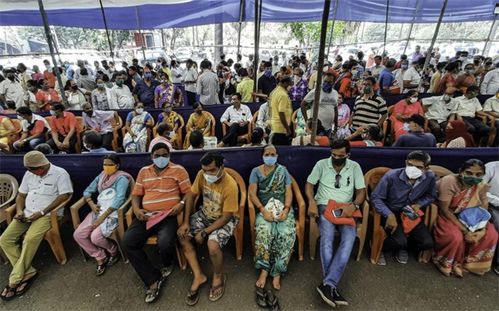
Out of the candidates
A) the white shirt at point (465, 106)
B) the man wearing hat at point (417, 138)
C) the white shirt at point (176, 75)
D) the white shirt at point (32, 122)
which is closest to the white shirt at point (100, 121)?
the white shirt at point (32, 122)

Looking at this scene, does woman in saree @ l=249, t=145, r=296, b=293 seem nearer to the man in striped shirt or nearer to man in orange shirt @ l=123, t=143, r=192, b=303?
man in orange shirt @ l=123, t=143, r=192, b=303

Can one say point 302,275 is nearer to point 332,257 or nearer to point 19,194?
point 332,257

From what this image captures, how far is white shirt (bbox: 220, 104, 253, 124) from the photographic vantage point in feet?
19.5

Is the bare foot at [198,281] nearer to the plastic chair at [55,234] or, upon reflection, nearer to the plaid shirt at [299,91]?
the plastic chair at [55,234]

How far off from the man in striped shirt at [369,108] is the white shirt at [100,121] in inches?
191

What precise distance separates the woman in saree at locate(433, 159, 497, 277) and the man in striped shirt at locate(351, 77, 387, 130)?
2.13 metres

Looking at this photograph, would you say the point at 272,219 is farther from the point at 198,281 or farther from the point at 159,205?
the point at 159,205

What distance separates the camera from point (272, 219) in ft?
9.66

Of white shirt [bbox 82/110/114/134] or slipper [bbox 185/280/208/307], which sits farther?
white shirt [bbox 82/110/114/134]

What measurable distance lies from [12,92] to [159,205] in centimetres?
775

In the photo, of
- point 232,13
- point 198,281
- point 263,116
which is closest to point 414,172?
point 198,281

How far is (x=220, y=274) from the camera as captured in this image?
288 cm

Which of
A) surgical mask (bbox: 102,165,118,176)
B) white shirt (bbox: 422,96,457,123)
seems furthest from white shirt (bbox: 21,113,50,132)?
white shirt (bbox: 422,96,457,123)

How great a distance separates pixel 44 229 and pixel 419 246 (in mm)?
4106
